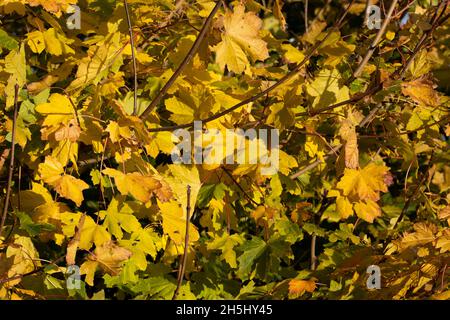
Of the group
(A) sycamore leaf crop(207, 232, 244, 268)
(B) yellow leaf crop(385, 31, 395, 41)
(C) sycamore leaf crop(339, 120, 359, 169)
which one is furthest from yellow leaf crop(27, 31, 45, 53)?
(B) yellow leaf crop(385, 31, 395, 41)

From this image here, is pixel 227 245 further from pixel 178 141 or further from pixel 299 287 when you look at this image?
pixel 178 141

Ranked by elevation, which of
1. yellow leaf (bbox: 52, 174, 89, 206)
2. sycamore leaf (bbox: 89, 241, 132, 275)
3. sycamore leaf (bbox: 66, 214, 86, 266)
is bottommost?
sycamore leaf (bbox: 89, 241, 132, 275)

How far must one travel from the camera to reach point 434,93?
2.08 m

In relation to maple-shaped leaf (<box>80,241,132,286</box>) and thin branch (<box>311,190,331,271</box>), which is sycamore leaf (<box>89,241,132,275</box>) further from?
thin branch (<box>311,190,331,271</box>)

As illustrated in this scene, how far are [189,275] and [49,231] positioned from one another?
0.77 m

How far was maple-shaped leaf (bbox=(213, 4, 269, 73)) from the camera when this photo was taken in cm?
194

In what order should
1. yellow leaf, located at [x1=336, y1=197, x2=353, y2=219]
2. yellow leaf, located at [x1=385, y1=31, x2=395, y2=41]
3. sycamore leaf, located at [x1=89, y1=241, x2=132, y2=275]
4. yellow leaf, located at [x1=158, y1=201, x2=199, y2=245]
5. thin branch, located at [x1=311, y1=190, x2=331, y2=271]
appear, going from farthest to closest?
thin branch, located at [x1=311, y1=190, x2=331, y2=271], yellow leaf, located at [x1=385, y1=31, x2=395, y2=41], yellow leaf, located at [x1=336, y1=197, x2=353, y2=219], yellow leaf, located at [x1=158, y1=201, x2=199, y2=245], sycamore leaf, located at [x1=89, y1=241, x2=132, y2=275]

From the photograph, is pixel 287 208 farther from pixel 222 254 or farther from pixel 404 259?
pixel 404 259

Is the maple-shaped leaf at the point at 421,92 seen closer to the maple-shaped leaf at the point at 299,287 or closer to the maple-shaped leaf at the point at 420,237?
the maple-shaped leaf at the point at 420,237

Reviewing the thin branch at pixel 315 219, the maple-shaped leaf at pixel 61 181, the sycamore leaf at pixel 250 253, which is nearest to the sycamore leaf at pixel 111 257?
the maple-shaped leaf at pixel 61 181

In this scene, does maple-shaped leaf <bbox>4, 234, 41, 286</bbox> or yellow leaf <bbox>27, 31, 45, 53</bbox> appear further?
yellow leaf <bbox>27, 31, 45, 53</bbox>

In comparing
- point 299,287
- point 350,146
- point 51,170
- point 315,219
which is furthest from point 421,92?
point 315,219

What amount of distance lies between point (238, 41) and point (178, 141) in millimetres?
395
